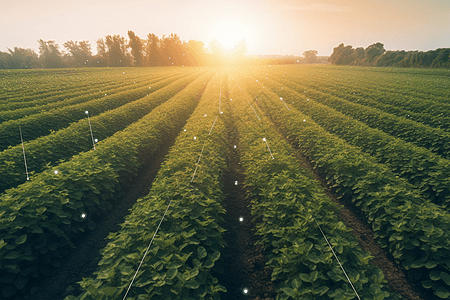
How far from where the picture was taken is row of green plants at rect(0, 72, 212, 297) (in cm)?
420

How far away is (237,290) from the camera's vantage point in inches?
180

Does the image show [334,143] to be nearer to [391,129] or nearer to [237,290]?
[391,129]

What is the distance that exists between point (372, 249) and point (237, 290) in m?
4.03

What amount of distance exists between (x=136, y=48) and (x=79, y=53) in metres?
26.9

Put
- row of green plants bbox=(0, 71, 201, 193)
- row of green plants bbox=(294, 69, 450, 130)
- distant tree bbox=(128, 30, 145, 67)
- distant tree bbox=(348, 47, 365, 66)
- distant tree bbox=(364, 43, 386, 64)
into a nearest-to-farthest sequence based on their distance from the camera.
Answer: row of green plants bbox=(0, 71, 201, 193)
row of green plants bbox=(294, 69, 450, 130)
distant tree bbox=(364, 43, 386, 64)
distant tree bbox=(348, 47, 365, 66)
distant tree bbox=(128, 30, 145, 67)

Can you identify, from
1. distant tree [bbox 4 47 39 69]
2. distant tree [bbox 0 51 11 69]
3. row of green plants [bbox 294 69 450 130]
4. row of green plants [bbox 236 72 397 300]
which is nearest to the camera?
row of green plants [bbox 236 72 397 300]

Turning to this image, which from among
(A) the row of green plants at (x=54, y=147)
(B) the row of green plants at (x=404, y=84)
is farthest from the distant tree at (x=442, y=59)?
(A) the row of green plants at (x=54, y=147)

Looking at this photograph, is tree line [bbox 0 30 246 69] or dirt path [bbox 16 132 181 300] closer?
dirt path [bbox 16 132 181 300]

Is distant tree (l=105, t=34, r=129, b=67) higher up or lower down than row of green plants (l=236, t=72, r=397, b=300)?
higher up

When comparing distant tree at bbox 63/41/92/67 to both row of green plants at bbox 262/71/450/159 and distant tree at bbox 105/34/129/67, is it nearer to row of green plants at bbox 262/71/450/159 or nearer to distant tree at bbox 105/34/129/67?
distant tree at bbox 105/34/129/67

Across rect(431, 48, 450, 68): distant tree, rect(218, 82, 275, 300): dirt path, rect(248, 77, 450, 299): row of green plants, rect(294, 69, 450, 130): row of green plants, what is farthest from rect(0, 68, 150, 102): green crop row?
rect(431, 48, 450, 68): distant tree

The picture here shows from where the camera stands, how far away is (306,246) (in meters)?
3.77

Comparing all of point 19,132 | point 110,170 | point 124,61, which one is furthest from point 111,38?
point 110,170

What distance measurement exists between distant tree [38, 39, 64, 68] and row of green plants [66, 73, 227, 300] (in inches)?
4517
